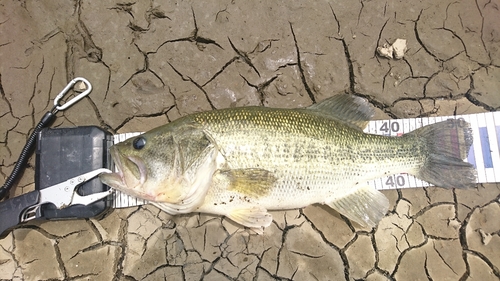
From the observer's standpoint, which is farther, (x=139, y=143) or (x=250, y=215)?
(x=250, y=215)

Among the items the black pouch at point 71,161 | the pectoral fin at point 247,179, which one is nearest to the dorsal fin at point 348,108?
the pectoral fin at point 247,179

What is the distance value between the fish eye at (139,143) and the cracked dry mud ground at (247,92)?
73cm

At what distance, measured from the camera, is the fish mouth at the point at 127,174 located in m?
3.00

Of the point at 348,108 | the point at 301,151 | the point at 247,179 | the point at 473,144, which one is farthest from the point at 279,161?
the point at 473,144

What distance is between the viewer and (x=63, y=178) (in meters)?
3.44

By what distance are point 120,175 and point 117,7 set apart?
2.07 m

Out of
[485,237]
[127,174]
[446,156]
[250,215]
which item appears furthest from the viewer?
[485,237]

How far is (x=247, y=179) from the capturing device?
305 centimetres

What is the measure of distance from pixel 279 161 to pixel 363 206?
1.06m

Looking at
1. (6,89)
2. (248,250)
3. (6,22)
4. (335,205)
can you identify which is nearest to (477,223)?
(335,205)

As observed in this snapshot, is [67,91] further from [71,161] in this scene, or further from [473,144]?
[473,144]

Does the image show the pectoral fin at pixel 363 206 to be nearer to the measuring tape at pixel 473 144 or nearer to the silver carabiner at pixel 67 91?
the measuring tape at pixel 473 144

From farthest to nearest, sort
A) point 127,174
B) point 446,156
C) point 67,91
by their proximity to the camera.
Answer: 1. point 67,91
2. point 446,156
3. point 127,174

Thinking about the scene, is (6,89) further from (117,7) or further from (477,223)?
(477,223)
